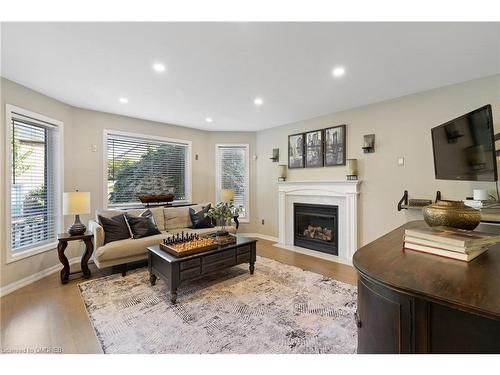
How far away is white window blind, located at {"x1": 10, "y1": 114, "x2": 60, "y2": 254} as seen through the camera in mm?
2873

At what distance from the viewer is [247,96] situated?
10.7 ft

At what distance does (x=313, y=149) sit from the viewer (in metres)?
4.33

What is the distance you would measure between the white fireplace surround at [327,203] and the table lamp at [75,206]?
3282mm

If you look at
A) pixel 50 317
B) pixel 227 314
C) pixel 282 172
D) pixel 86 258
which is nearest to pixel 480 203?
pixel 227 314

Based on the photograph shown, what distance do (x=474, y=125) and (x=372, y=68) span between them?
1067 mm

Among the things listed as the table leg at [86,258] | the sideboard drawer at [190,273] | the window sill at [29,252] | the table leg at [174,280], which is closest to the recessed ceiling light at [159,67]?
the table leg at [174,280]

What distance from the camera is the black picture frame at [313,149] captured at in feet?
13.9

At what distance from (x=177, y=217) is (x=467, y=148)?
13.1ft

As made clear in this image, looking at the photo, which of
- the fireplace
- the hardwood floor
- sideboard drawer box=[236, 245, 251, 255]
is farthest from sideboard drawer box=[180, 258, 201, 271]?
the fireplace

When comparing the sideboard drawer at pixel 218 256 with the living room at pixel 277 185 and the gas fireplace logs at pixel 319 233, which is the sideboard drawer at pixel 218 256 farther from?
the gas fireplace logs at pixel 319 233

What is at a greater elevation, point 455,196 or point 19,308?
point 455,196

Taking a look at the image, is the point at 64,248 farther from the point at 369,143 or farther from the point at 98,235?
the point at 369,143
